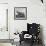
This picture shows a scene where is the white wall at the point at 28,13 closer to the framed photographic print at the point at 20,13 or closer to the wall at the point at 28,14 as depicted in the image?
the wall at the point at 28,14

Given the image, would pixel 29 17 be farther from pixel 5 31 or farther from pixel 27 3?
pixel 5 31

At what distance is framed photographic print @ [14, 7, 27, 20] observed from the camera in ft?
16.4

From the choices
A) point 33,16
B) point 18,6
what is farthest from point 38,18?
→ point 18,6

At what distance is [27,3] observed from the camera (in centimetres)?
498

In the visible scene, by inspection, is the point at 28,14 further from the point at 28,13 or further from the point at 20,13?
the point at 20,13

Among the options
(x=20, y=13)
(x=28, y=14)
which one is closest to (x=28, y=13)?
(x=28, y=14)

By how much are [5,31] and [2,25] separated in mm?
299

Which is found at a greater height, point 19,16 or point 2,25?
point 19,16

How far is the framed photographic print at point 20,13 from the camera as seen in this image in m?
4.99

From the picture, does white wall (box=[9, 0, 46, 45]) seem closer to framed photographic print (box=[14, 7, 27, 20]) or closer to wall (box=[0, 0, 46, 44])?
wall (box=[0, 0, 46, 44])

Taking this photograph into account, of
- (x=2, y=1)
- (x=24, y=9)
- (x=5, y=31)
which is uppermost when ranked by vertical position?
(x=2, y=1)

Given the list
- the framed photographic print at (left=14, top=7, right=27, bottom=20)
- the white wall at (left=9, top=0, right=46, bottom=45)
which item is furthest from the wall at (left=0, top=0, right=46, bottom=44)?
the framed photographic print at (left=14, top=7, right=27, bottom=20)

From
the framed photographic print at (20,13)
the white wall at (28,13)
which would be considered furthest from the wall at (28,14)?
the framed photographic print at (20,13)

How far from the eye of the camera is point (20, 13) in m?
5.00
